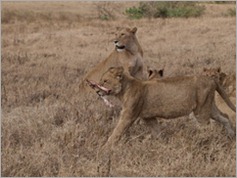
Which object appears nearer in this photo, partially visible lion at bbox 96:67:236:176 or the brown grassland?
the brown grassland

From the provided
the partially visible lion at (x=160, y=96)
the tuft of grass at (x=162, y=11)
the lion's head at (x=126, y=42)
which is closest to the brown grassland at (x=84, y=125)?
the partially visible lion at (x=160, y=96)

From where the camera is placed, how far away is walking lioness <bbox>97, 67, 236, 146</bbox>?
6203 millimetres

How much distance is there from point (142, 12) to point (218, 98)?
2205cm

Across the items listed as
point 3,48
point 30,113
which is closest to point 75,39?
point 3,48

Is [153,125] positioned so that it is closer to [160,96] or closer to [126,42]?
[160,96]

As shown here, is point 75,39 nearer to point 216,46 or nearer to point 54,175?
point 216,46

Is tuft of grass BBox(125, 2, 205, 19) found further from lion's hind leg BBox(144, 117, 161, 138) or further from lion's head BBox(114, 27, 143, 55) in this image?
lion's hind leg BBox(144, 117, 161, 138)

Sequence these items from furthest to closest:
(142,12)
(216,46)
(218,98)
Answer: (142,12) → (216,46) → (218,98)

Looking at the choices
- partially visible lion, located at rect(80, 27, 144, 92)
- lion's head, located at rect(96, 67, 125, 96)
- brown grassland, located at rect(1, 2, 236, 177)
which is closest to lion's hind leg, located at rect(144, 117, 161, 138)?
brown grassland, located at rect(1, 2, 236, 177)

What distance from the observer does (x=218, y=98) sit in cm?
702

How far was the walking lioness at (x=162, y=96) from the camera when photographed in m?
6.20

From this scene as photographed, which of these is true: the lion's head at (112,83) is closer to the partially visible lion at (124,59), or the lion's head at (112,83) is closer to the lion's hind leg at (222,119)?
the lion's hind leg at (222,119)

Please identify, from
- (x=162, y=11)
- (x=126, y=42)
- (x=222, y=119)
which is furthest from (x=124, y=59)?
(x=162, y=11)

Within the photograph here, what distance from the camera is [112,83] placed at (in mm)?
6375
